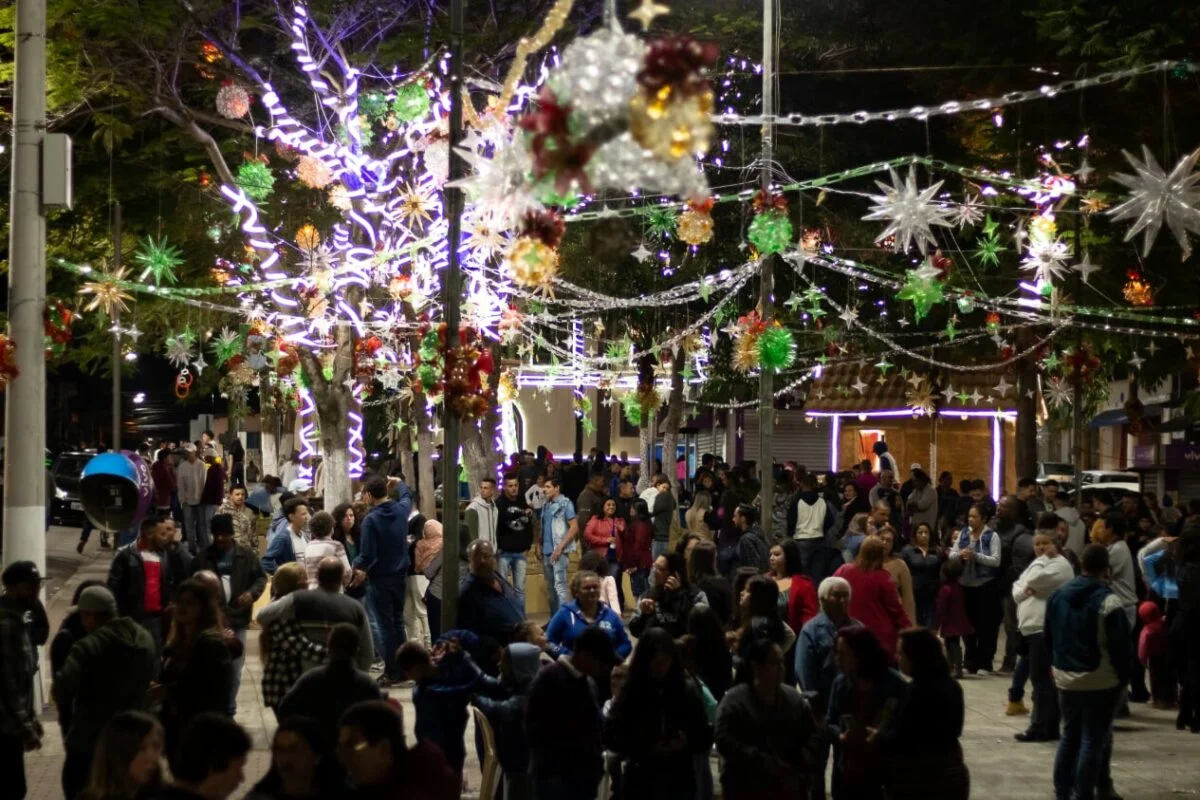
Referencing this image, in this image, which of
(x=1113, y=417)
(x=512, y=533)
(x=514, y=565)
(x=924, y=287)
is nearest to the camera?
(x=924, y=287)

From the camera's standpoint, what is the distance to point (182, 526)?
27656 millimetres

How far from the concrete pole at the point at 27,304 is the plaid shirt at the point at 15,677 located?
14.3ft

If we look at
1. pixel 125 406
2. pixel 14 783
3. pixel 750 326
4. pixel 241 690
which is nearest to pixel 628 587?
pixel 750 326

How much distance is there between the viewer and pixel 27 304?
1327cm

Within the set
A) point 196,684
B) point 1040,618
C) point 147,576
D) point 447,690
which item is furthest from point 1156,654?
point 196,684

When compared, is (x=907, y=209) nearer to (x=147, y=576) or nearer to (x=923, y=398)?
(x=147, y=576)

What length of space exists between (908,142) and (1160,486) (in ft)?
27.7

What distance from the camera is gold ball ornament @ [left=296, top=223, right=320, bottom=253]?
22.2 m

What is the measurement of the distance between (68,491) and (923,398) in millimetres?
18245

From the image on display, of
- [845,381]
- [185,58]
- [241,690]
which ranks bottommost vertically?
[241,690]

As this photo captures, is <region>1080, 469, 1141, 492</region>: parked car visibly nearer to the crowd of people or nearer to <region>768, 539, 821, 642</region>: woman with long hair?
the crowd of people

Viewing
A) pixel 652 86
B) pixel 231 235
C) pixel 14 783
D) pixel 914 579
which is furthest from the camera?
pixel 231 235

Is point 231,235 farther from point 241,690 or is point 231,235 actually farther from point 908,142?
point 908,142

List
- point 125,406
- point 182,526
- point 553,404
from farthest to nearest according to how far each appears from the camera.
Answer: point 125,406
point 553,404
point 182,526
